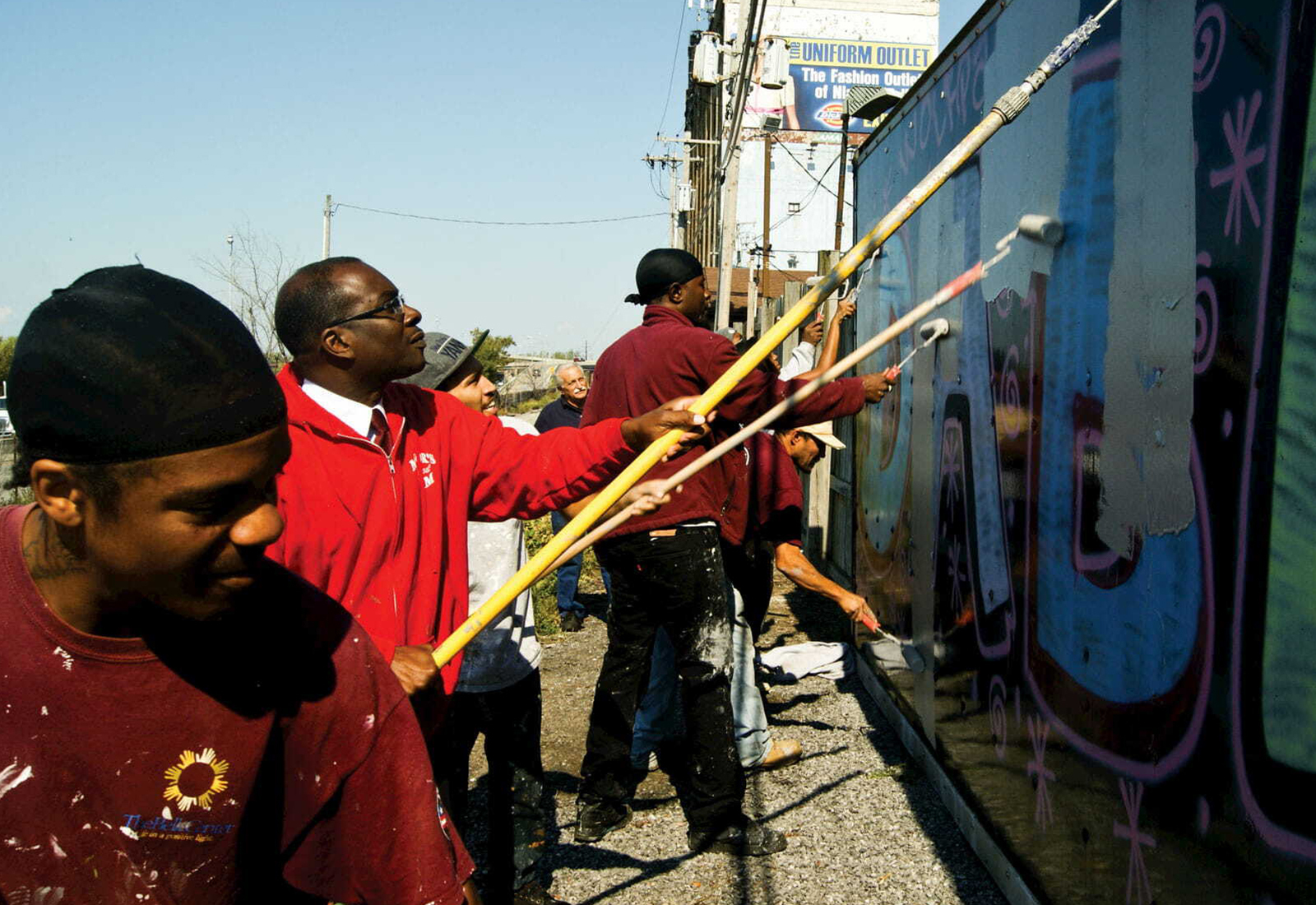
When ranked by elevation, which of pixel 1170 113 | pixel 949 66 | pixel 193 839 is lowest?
pixel 193 839

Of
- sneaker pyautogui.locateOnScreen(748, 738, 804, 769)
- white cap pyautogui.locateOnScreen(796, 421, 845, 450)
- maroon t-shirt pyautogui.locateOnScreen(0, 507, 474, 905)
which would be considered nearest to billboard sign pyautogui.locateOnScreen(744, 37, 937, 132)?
white cap pyautogui.locateOnScreen(796, 421, 845, 450)

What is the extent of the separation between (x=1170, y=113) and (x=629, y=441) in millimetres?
1409

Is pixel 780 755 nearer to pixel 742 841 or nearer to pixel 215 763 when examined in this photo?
pixel 742 841

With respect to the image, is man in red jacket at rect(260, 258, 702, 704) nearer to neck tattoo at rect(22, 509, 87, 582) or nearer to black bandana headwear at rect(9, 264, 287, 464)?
neck tattoo at rect(22, 509, 87, 582)

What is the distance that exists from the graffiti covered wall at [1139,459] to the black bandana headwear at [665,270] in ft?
3.50

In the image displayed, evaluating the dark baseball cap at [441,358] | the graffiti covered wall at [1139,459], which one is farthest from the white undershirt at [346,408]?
the graffiti covered wall at [1139,459]

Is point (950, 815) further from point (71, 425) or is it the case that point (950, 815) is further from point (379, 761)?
point (71, 425)

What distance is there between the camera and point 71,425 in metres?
1.18

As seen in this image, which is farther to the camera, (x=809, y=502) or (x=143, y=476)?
(x=809, y=502)

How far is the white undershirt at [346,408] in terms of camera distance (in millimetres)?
2531

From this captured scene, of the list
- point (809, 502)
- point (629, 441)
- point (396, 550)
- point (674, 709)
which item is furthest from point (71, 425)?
point (809, 502)

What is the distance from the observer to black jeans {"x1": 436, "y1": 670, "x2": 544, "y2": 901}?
3463mm

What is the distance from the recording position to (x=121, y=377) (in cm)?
117

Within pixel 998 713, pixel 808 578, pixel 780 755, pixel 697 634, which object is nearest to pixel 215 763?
pixel 998 713
